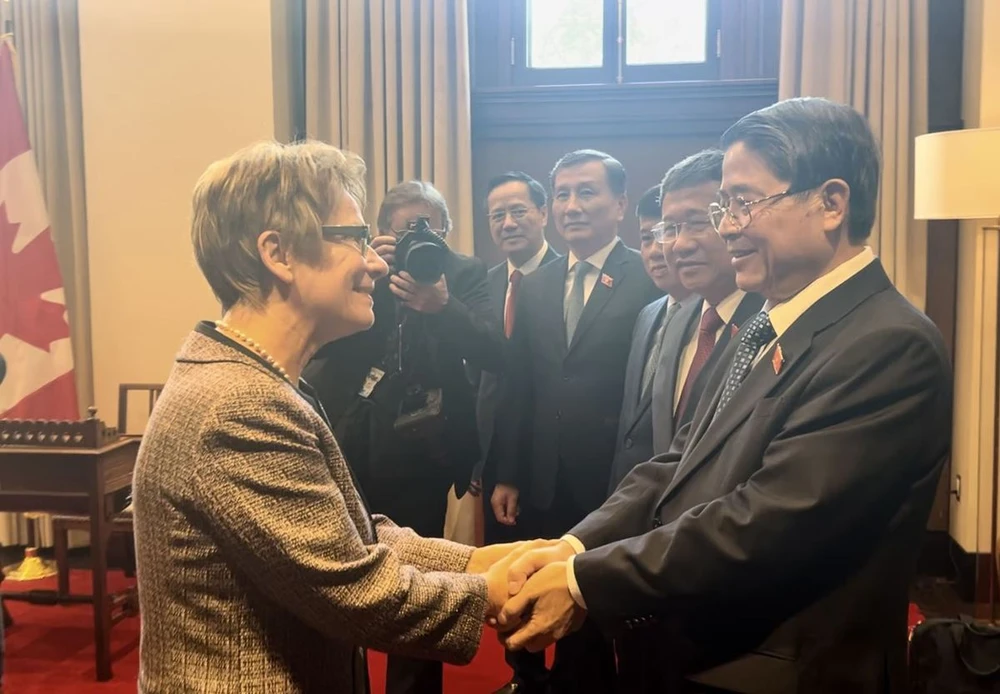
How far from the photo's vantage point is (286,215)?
1.32 m

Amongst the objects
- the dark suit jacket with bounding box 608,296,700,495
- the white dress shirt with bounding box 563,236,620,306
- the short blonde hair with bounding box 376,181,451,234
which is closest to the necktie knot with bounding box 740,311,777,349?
the dark suit jacket with bounding box 608,296,700,495

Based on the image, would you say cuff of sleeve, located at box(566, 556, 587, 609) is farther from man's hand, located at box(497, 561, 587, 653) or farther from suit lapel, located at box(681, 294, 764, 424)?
suit lapel, located at box(681, 294, 764, 424)

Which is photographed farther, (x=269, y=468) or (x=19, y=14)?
(x=19, y=14)

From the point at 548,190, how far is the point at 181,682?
345cm

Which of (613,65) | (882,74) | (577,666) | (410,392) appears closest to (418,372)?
(410,392)

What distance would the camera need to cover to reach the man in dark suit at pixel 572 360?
2.72 m

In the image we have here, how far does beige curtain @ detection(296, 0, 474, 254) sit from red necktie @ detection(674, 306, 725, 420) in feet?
6.85

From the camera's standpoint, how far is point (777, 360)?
1.40 metres

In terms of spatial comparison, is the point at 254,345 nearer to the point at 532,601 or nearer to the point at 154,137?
the point at 532,601

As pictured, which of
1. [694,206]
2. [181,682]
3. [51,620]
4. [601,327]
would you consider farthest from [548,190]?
[181,682]

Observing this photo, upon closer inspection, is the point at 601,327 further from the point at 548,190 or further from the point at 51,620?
the point at 51,620

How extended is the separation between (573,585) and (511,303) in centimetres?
166

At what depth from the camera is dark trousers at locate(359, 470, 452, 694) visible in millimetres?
2488

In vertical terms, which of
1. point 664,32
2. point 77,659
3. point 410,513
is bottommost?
point 77,659
